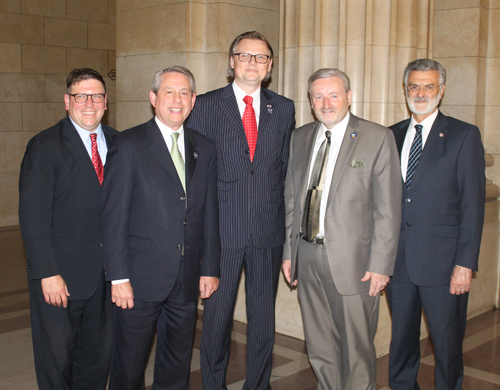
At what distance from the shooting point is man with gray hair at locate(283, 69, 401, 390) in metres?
3.11

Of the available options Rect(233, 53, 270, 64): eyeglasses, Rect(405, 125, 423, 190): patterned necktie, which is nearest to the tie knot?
Rect(233, 53, 270, 64): eyeglasses

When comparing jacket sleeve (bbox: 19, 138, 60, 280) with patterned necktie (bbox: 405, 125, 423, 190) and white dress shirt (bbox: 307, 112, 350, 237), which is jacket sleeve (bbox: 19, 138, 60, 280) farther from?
patterned necktie (bbox: 405, 125, 423, 190)

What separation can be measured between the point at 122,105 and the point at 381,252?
125 inches

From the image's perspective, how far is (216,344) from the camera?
3.41 metres

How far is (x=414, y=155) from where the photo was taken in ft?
11.0

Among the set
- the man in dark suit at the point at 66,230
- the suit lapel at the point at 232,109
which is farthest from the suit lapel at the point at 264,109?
the man in dark suit at the point at 66,230

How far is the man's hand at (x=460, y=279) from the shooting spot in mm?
3225

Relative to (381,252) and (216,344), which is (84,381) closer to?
(216,344)

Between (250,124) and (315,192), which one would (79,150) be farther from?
(315,192)

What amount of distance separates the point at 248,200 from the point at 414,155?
102 centimetres

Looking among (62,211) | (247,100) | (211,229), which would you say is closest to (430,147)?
(247,100)

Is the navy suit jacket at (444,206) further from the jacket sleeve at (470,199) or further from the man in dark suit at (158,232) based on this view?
the man in dark suit at (158,232)

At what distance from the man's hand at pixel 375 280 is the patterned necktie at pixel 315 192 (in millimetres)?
367

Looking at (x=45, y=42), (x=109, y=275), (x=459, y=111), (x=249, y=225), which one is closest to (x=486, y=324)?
(x=459, y=111)
